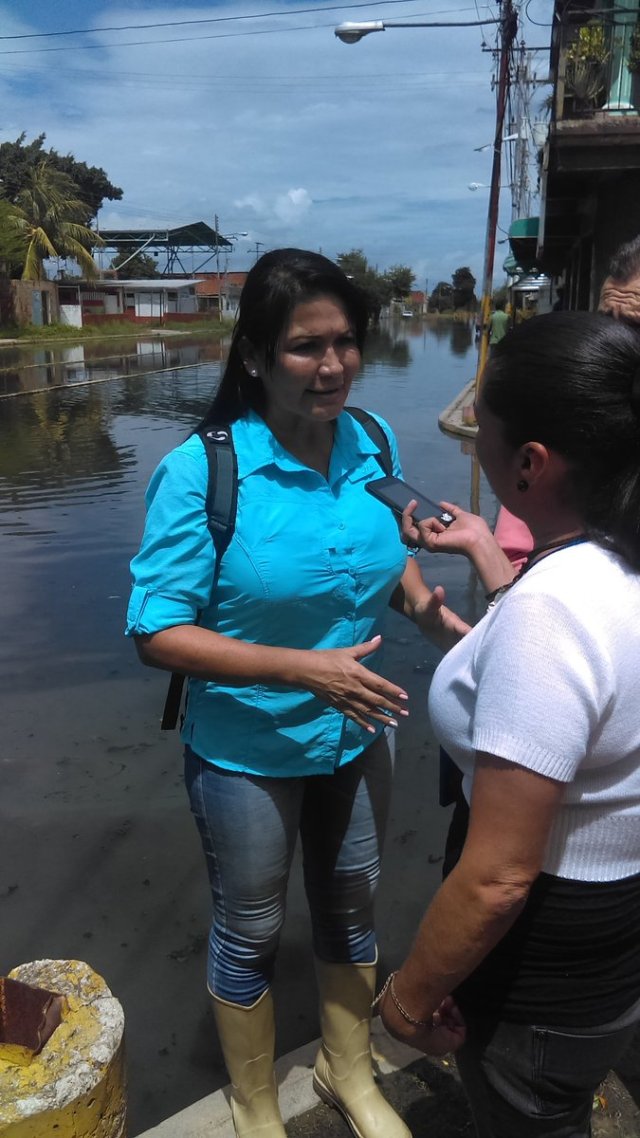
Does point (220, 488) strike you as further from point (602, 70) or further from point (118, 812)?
point (602, 70)

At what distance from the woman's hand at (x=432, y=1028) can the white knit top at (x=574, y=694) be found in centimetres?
36

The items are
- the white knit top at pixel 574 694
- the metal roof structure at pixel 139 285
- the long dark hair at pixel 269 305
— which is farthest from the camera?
the metal roof structure at pixel 139 285

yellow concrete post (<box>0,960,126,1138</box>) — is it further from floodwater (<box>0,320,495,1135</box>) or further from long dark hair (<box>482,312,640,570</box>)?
long dark hair (<box>482,312,640,570</box>)

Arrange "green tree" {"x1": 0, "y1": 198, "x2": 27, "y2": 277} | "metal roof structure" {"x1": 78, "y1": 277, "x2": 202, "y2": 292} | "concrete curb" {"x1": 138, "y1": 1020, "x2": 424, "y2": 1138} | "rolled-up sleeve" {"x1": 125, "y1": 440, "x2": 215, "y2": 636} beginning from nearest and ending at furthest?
"rolled-up sleeve" {"x1": 125, "y1": 440, "x2": 215, "y2": 636}
"concrete curb" {"x1": 138, "y1": 1020, "x2": 424, "y2": 1138}
"green tree" {"x1": 0, "y1": 198, "x2": 27, "y2": 277}
"metal roof structure" {"x1": 78, "y1": 277, "x2": 202, "y2": 292}

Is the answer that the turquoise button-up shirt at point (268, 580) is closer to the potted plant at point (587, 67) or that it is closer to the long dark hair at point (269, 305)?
the long dark hair at point (269, 305)

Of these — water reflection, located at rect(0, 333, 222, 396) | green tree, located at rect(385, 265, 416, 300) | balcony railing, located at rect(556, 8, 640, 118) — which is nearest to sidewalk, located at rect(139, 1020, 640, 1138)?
balcony railing, located at rect(556, 8, 640, 118)

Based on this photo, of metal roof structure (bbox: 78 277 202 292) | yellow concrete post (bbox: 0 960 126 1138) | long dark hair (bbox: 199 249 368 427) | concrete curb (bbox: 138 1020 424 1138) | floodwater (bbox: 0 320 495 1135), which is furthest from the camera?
metal roof structure (bbox: 78 277 202 292)

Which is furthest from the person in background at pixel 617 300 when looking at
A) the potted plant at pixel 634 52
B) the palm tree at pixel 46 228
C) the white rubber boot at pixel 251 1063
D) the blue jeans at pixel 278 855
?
the palm tree at pixel 46 228

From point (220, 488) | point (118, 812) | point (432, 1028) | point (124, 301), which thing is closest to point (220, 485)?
point (220, 488)

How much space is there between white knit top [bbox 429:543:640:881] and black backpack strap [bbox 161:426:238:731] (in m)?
0.75

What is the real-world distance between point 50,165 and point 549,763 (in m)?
71.7

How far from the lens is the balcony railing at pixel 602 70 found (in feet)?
30.3

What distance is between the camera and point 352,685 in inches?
68.1

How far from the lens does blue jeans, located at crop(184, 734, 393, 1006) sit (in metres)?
1.99
